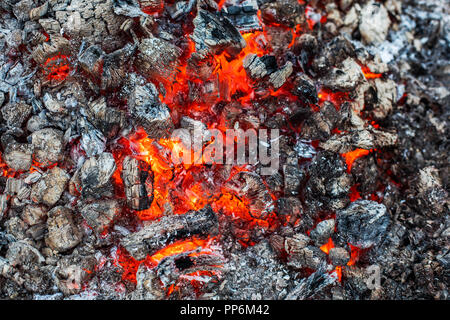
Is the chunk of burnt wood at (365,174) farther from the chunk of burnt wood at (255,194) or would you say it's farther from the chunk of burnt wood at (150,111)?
the chunk of burnt wood at (150,111)

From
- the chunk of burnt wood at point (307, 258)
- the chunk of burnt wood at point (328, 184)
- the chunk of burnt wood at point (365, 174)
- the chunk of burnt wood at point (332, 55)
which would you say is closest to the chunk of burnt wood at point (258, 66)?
the chunk of burnt wood at point (332, 55)

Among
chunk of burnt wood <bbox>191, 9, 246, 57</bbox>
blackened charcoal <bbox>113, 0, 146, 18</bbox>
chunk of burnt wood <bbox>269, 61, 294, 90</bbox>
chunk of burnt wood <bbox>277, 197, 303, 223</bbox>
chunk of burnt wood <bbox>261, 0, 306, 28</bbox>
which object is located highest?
chunk of burnt wood <bbox>261, 0, 306, 28</bbox>

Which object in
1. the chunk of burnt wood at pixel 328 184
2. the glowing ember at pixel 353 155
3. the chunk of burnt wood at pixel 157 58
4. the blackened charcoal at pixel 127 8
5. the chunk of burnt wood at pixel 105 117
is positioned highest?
the blackened charcoal at pixel 127 8

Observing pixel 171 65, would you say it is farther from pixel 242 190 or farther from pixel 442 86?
pixel 442 86

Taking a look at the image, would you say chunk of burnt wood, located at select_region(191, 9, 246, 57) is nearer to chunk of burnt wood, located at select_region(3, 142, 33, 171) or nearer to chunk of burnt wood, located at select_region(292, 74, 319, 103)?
chunk of burnt wood, located at select_region(292, 74, 319, 103)

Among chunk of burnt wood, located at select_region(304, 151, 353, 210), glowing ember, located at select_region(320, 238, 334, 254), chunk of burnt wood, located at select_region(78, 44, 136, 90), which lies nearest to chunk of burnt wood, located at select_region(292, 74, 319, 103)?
chunk of burnt wood, located at select_region(304, 151, 353, 210)

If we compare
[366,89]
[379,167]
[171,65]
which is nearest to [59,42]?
[171,65]

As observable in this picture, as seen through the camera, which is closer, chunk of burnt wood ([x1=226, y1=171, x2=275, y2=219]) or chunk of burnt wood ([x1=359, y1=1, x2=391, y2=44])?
chunk of burnt wood ([x1=226, y1=171, x2=275, y2=219])
